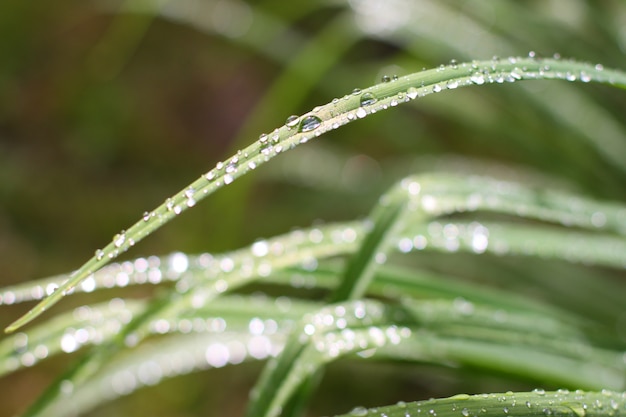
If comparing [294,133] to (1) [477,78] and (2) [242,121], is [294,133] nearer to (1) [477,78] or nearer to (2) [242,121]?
(1) [477,78]

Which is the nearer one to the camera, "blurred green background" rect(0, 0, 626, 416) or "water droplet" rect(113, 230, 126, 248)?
"water droplet" rect(113, 230, 126, 248)

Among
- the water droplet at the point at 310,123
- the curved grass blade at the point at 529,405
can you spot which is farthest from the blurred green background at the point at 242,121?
the water droplet at the point at 310,123

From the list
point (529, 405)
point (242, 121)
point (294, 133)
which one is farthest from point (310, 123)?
point (242, 121)

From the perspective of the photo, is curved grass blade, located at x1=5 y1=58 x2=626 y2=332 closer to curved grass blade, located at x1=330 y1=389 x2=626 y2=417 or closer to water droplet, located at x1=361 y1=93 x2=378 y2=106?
water droplet, located at x1=361 y1=93 x2=378 y2=106

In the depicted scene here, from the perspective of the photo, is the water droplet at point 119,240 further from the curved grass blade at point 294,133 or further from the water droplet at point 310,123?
the water droplet at point 310,123

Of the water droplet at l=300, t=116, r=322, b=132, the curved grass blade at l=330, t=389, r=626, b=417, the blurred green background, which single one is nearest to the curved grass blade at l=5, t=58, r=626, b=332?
the water droplet at l=300, t=116, r=322, b=132

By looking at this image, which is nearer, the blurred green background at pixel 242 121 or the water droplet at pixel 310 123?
the water droplet at pixel 310 123

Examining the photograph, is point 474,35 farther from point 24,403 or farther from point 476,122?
point 24,403
